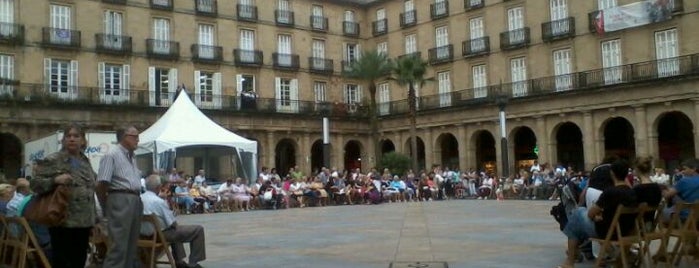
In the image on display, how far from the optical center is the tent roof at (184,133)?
2216cm

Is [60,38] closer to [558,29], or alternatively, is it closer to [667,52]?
[558,29]

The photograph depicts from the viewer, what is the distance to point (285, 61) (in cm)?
Result: 4253

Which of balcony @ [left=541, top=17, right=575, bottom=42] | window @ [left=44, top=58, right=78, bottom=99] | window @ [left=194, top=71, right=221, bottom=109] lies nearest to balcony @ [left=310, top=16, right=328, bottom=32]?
window @ [left=194, top=71, right=221, bottom=109]

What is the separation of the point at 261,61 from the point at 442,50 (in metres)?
11.1

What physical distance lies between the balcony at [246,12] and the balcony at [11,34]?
12.4 m

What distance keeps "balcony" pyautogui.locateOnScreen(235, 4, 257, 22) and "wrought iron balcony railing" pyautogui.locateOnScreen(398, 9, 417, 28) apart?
9.50 m

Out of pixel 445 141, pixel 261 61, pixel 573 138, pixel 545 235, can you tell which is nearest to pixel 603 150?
pixel 573 138

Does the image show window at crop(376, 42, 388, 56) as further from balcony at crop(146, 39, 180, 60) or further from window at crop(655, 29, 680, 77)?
window at crop(655, 29, 680, 77)

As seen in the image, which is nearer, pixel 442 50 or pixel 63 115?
pixel 63 115

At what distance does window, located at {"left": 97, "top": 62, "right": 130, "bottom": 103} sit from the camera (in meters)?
35.2

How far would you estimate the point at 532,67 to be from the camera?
37.8m

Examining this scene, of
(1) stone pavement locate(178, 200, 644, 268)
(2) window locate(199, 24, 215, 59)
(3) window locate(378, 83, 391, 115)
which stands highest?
(2) window locate(199, 24, 215, 59)

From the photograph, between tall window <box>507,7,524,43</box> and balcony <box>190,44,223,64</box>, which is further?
balcony <box>190,44,223,64</box>

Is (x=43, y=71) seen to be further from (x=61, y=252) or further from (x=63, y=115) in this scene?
(x=61, y=252)
